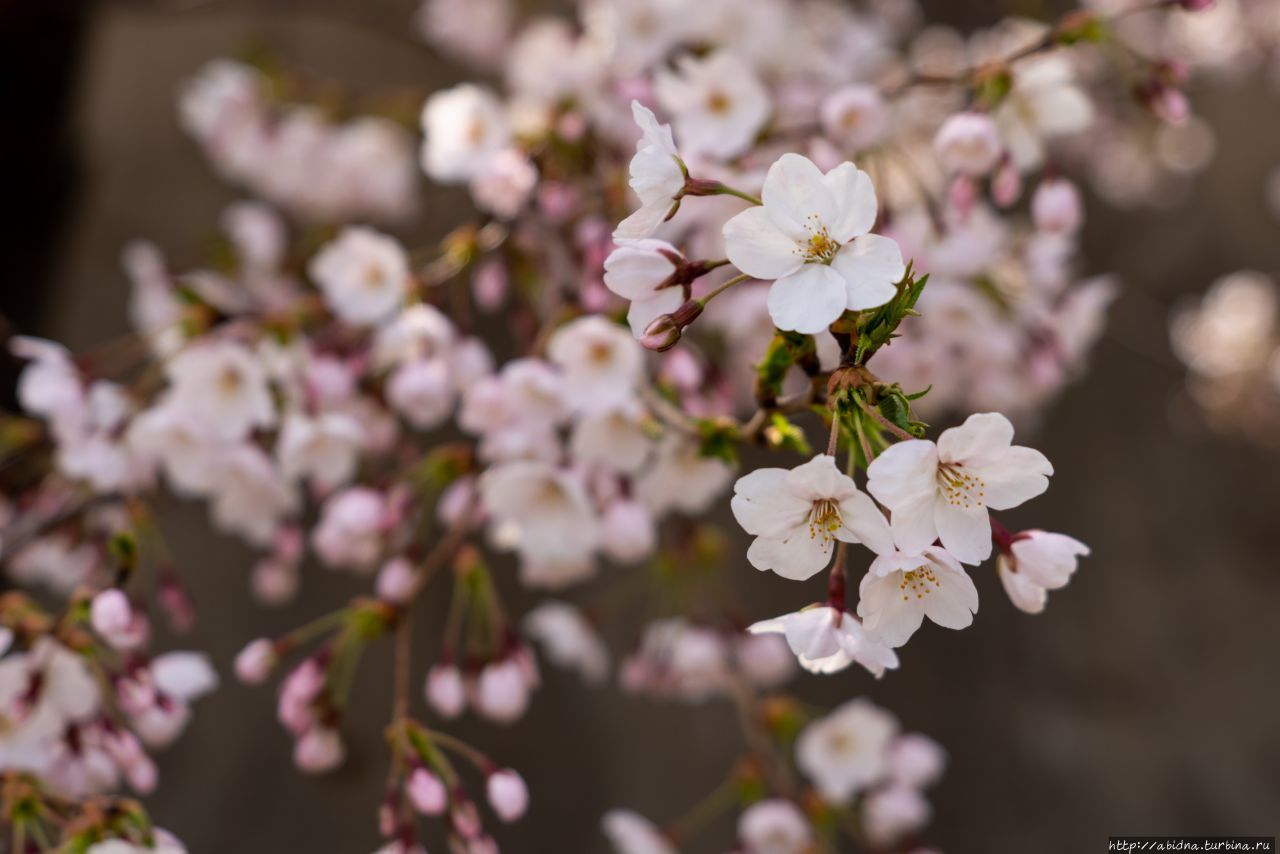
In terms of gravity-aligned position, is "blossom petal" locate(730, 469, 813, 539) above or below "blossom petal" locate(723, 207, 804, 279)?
below

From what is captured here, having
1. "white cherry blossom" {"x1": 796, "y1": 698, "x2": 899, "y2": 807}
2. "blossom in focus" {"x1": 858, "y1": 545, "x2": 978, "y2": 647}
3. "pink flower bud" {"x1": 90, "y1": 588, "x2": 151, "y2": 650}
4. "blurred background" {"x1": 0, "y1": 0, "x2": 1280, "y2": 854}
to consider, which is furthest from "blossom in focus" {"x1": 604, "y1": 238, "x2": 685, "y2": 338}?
"blurred background" {"x1": 0, "y1": 0, "x2": 1280, "y2": 854}

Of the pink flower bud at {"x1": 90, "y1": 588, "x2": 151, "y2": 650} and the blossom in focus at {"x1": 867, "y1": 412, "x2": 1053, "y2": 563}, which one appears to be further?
the pink flower bud at {"x1": 90, "y1": 588, "x2": 151, "y2": 650}

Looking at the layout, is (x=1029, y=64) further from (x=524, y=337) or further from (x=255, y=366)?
(x=255, y=366)

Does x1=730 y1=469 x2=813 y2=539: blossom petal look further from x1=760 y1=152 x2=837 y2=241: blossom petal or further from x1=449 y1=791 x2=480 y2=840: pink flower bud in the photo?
x1=449 y1=791 x2=480 y2=840: pink flower bud

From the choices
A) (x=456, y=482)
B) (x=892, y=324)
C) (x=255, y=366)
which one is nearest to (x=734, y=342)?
(x=456, y=482)

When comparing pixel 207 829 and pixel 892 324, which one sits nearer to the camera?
pixel 892 324

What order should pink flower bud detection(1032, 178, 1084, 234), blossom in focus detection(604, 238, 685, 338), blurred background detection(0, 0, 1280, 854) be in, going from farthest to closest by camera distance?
blurred background detection(0, 0, 1280, 854) < pink flower bud detection(1032, 178, 1084, 234) < blossom in focus detection(604, 238, 685, 338)

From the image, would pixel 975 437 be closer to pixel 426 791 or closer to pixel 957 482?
pixel 957 482

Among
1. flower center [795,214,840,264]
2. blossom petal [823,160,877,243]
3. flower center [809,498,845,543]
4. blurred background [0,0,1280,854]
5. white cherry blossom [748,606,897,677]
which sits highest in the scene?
blossom petal [823,160,877,243]
